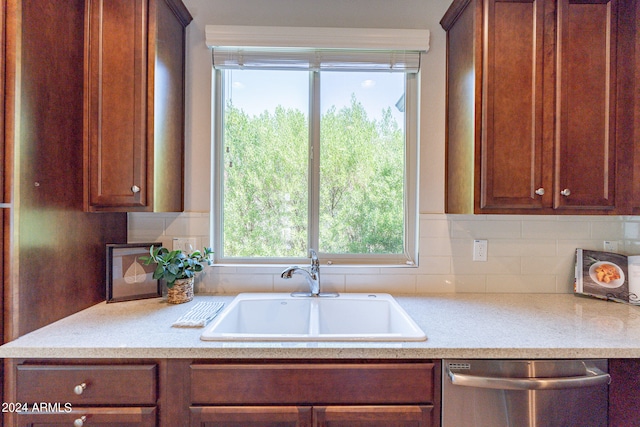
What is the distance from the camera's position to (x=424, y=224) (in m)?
1.70

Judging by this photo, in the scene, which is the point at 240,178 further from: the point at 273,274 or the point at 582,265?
the point at 582,265

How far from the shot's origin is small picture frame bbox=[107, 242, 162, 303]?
1.43 meters

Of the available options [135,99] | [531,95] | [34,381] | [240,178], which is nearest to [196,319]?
[34,381]

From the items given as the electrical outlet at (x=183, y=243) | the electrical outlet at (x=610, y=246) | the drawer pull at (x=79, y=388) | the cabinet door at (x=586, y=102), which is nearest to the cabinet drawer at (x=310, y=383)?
the drawer pull at (x=79, y=388)

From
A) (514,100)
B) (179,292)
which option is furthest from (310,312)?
(514,100)

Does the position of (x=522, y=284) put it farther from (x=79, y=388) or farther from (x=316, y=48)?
(x=79, y=388)

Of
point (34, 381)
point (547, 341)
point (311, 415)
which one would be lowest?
point (311, 415)

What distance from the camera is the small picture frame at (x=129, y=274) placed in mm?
1432

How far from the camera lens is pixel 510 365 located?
1.03m

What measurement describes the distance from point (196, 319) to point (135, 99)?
3.11 feet

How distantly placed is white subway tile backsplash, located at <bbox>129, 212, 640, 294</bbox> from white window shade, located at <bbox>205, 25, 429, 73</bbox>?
33.8 inches

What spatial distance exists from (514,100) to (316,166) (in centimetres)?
97

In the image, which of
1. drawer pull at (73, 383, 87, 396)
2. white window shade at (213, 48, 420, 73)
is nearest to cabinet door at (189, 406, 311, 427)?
drawer pull at (73, 383, 87, 396)

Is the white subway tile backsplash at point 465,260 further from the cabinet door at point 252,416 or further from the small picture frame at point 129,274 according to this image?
the cabinet door at point 252,416
